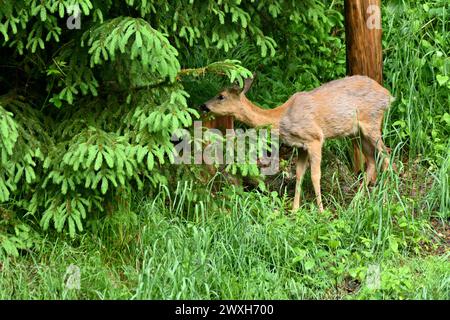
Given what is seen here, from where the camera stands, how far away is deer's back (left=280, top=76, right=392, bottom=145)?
884 centimetres

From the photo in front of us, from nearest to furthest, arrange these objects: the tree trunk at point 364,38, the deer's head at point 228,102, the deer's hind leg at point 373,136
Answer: the deer's head at point 228,102 < the deer's hind leg at point 373,136 < the tree trunk at point 364,38

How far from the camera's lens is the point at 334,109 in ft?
29.2

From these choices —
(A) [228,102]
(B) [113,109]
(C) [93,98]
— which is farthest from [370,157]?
(C) [93,98]

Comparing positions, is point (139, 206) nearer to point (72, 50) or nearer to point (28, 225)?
point (28, 225)

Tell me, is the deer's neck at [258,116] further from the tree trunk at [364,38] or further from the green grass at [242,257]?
the tree trunk at [364,38]

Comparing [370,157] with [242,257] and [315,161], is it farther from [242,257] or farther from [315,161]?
[242,257]

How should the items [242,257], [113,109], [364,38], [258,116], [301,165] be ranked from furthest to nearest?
[364,38] < [301,165] < [258,116] < [113,109] < [242,257]

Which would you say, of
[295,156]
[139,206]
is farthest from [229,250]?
[295,156]

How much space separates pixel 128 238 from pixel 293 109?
7.24 feet

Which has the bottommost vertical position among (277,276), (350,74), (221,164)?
(277,276)

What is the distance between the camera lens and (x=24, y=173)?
25.2ft

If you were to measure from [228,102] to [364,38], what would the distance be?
1.57 m

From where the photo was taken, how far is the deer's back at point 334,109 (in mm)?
8836

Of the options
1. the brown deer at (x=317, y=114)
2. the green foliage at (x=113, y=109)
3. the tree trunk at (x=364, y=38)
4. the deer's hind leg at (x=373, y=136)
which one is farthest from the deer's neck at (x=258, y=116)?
the tree trunk at (x=364, y=38)
